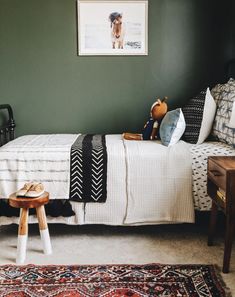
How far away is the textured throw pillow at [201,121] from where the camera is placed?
9.87ft

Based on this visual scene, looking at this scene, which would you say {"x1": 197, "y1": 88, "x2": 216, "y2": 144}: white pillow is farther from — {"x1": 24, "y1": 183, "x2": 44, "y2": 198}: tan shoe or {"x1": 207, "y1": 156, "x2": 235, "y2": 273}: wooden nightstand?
{"x1": 24, "y1": 183, "x2": 44, "y2": 198}: tan shoe

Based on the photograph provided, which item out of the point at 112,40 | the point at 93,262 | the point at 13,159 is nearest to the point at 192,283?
the point at 93,262

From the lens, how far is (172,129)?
2.85 metres

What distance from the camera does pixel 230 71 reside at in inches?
139

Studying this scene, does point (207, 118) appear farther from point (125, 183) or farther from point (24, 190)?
point (24, 190)

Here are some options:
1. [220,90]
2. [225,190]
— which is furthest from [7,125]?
[225,190]

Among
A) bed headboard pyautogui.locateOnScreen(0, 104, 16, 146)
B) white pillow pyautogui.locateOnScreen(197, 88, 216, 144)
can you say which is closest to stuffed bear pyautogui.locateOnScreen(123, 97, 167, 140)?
white pillow pyautogui.locateOnScreen(197, 88, 216, 144)

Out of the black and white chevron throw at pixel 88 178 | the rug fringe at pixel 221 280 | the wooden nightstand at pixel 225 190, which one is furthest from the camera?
the black and white chevron throw at pixel 88 178

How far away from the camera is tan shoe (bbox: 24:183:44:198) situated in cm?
237

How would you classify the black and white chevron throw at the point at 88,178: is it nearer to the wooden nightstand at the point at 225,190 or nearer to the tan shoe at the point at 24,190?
the tan shoe at the point at 24,190

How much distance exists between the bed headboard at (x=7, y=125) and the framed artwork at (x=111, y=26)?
2.77 feet

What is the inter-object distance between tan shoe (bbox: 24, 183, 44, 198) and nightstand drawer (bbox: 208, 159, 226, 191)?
3.44 ft

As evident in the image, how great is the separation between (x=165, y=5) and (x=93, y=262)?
7.72 feet

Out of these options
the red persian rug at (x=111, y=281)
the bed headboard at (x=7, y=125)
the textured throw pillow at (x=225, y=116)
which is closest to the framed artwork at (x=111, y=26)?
the bed headboard at (x=7, y=125)
